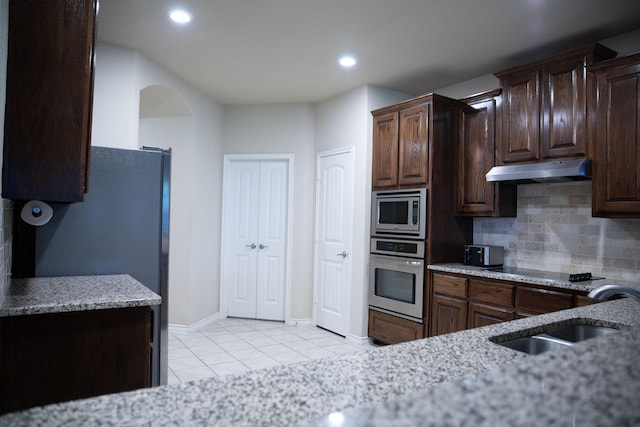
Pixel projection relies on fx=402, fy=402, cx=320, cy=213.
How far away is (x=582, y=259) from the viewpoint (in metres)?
3.14

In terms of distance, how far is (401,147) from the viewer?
12.8ft

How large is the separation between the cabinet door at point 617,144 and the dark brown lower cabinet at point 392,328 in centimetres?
173

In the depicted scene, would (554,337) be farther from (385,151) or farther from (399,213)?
(385,151)

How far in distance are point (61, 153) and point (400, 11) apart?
223 cm

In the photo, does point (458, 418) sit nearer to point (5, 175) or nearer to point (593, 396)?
point (593, 396)

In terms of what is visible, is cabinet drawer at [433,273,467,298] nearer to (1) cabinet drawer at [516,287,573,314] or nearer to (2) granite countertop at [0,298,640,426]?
(1) cabinet drawer at [516,287,573,314]

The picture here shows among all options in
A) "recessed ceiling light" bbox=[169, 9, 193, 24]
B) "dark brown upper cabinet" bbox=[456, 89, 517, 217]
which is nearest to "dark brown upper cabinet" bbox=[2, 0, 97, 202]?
"recessed ceiling light" bbox=[169, 9, 193, 24]

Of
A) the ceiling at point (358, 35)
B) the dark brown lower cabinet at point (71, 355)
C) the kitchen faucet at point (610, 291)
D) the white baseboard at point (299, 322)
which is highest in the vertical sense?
the ceiling at point (358, 35)

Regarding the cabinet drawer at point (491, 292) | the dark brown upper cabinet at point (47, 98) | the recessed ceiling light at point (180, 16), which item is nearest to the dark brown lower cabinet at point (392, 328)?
the cabinet drawer at point (491, 292)

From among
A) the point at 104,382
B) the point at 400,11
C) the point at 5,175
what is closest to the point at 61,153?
the point at 5,175

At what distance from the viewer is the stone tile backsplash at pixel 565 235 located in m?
2.92

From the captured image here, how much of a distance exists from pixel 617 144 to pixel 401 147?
67.9 inches

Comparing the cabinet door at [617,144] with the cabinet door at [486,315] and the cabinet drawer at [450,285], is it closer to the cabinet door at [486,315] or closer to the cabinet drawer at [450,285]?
the cabinet door at [486,315]

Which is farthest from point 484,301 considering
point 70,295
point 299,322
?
point 70,295
